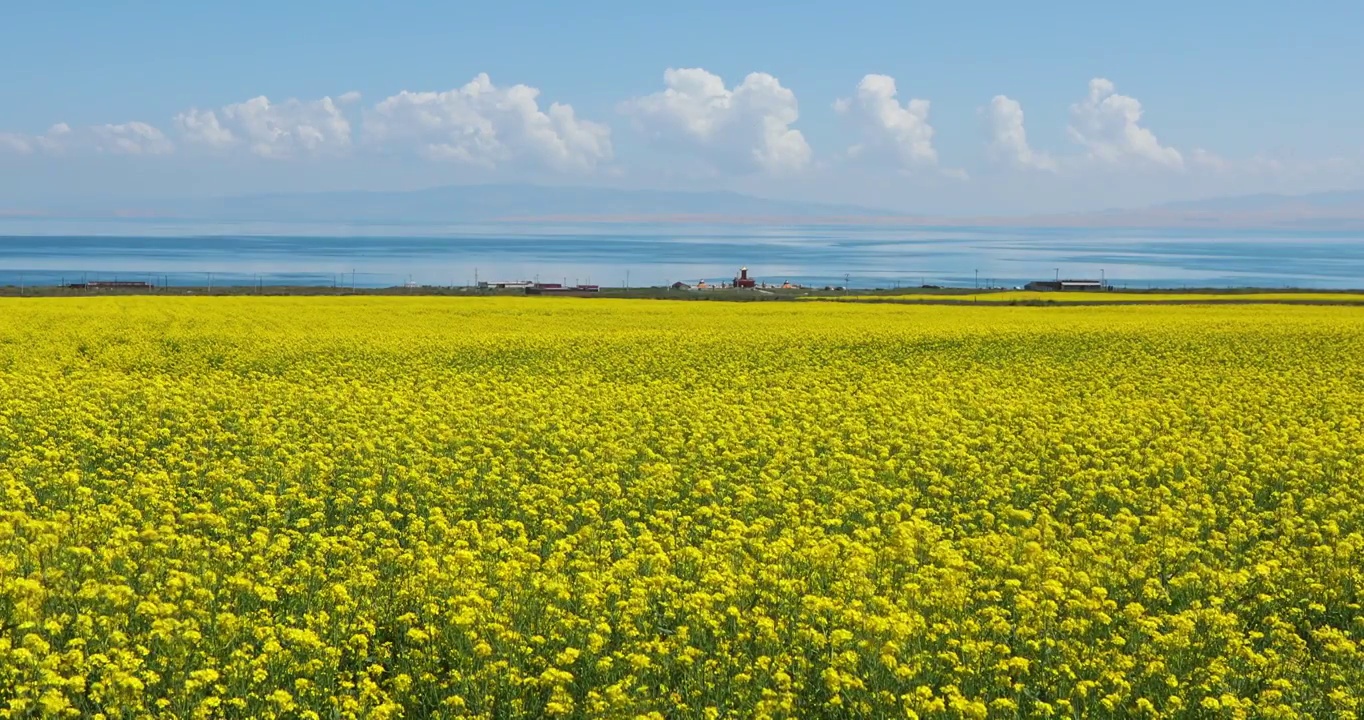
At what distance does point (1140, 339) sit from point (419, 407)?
80.9 feet

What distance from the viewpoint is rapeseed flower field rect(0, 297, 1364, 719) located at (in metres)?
7.89

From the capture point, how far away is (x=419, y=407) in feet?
60.3

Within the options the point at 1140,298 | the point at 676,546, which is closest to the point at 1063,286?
the point at 1140,298

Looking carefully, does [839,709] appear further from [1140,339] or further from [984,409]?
[1140,339]

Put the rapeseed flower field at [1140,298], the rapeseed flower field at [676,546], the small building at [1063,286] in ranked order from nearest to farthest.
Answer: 1. the rapeseed flower field at [676,546]
2. the rapeseed flower field at [1140,298]
3. the small building at [1063,286]

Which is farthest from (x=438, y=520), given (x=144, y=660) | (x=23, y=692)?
(x=23, y=692)

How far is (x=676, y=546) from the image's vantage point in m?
11.2

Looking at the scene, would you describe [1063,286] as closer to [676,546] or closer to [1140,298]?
[1140,298]

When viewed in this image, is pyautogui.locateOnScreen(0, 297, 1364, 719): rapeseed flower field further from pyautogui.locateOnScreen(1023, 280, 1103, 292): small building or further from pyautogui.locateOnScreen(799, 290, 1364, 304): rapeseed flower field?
pyautogui.locateOnScreen(1023, 280, 1103, 292): small building

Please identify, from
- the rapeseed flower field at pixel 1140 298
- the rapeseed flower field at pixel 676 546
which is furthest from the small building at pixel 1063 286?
the rapeseed flower field at pixel 676 546

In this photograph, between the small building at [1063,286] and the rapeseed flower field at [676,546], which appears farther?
the small building at [1063,286]

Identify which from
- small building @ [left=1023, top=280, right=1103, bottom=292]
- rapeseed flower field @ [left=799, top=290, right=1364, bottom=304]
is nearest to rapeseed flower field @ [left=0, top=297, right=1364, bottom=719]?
rapeseed flower field @ [left=799, top=290, right=1364, bottom=304]

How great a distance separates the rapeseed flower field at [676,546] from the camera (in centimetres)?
789

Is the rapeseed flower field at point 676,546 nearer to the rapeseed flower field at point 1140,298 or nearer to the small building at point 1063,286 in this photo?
the rapeseed flower field at point 1140,298
